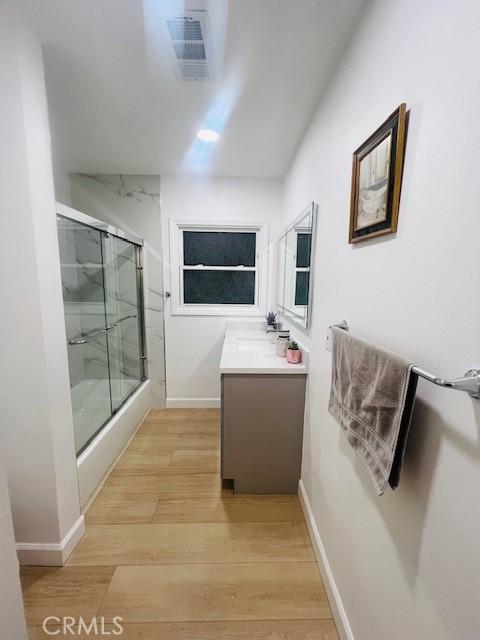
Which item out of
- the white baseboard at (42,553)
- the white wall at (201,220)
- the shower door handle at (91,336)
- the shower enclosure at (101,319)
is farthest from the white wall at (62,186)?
the white baseboard at (42,553)

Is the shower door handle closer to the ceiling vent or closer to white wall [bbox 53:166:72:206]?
white wall [bbox 53:166:72:206]

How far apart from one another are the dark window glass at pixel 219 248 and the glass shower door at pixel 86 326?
839mm

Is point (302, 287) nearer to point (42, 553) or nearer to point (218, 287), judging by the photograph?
point (218, 287)

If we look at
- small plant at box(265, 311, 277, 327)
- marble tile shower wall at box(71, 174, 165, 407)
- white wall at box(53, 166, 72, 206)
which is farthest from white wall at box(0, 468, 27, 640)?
white wall at box(53, 166, 72, 206)

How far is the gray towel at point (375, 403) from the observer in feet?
2.14

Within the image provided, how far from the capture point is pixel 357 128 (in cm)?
100

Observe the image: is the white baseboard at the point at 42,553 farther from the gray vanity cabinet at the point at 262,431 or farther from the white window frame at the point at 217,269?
the white window frame at the point at 217,269

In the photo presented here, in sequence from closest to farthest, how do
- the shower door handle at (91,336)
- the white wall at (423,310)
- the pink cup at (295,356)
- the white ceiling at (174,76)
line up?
the white wall at (423,310) < the white ceiling at (174,76) < the pink cup at (295,356) < the shower door handle at (91,336)

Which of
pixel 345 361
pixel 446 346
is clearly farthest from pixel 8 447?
pixel 446 346

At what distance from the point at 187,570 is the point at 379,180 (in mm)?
1861

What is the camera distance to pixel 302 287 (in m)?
1.72

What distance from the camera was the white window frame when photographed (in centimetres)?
264

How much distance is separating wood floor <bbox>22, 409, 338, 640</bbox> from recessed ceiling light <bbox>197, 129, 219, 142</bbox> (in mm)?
2411
